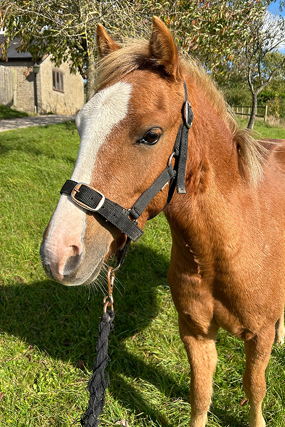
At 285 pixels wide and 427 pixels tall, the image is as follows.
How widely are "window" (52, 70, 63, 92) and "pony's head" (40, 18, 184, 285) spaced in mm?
23784

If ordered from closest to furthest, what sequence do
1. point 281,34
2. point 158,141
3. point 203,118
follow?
point 158,141 → point 203,118 → point 281,34

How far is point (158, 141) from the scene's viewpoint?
1416 mm

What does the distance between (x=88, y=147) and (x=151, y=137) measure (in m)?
0.28

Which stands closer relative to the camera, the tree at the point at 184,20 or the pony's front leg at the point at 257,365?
the pony's front leg at the point at 257,365

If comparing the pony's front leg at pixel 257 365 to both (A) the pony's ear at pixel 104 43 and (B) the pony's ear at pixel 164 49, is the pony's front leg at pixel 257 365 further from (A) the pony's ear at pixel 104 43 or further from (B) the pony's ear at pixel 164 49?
(A) the pony's ear at pixel 104 43

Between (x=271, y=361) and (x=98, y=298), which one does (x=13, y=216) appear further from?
(x=271, y=361)

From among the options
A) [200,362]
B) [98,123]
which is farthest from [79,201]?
[200,362]

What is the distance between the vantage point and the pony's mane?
150 centimetres

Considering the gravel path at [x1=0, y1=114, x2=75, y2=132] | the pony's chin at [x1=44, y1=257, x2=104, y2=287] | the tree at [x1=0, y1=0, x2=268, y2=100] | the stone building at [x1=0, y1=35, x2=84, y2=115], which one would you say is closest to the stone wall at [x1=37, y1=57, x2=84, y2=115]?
the stone building at [x1=0, y1=35, x2=84, y2=115]

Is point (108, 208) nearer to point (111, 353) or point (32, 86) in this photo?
point (111, 353)

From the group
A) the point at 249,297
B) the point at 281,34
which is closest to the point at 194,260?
the point at 249,297

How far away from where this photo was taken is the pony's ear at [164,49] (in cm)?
138

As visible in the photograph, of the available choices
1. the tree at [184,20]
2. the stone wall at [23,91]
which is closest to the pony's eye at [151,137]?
the tree at [184,20]

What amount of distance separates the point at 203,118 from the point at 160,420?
2.32 metres
